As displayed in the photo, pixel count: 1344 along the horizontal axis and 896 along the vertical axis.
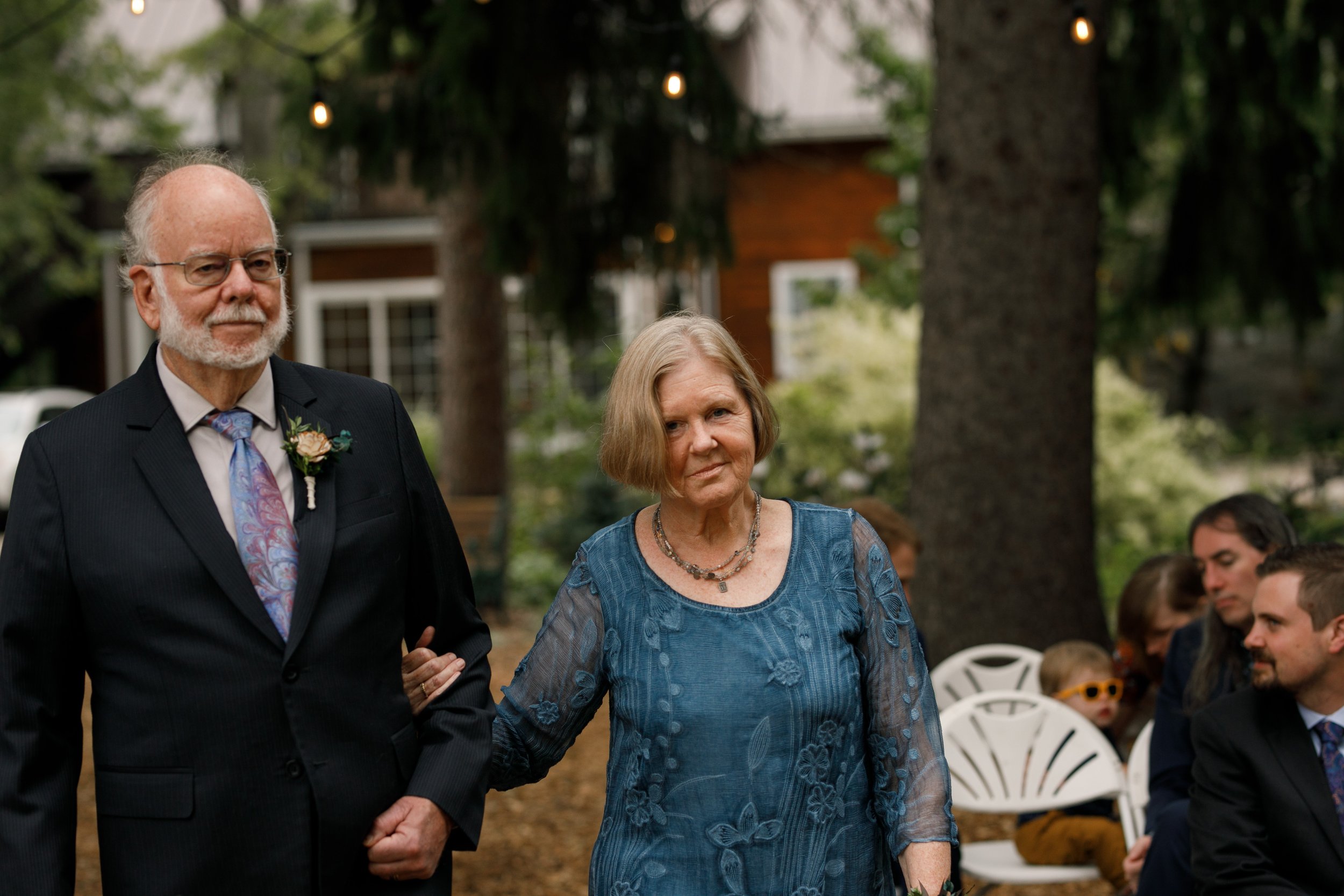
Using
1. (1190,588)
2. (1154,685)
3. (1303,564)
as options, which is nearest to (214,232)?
(1303,564)

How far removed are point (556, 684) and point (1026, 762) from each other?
2086mm

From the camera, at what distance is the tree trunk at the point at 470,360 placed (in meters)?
10.7

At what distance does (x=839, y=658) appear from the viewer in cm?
246

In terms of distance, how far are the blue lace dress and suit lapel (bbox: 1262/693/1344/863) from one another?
108cm

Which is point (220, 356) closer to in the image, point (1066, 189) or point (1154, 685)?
point (1154, 685)

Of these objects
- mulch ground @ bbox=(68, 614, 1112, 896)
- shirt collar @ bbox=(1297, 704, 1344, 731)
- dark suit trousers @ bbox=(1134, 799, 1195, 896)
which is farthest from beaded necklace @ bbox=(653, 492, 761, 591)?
mulch ground @ bbox=(68, 614, 1112, 896)

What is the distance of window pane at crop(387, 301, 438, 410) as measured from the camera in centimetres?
2134

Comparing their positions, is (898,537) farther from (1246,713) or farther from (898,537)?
(1246,713)

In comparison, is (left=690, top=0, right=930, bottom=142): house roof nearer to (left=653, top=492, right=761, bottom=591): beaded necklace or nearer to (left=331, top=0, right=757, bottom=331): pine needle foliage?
(left=331, top=0, right=757, bottom=331): pine needle foliage

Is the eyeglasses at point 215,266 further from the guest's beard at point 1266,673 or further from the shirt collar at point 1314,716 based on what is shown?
the shirt collar at point 1314,716

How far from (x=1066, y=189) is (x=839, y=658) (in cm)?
362

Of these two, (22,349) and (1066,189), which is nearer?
(1066,189)

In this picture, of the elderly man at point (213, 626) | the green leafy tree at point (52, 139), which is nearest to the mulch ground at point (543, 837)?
the elderly man at point (213, 626)

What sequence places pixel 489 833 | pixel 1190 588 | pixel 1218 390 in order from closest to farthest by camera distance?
pixel 1190 588, pixel 489 833, pixel 1218 390
